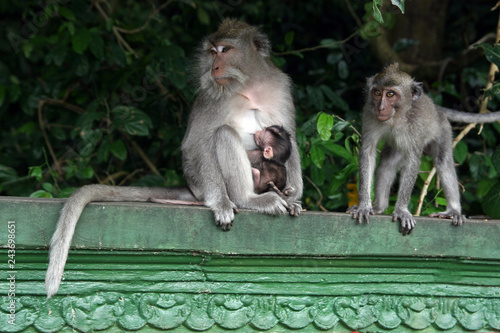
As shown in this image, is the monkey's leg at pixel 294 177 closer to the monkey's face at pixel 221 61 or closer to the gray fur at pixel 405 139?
the gray fur at pixel 405 139

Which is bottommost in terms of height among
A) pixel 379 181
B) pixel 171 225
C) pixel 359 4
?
pixel 171 225

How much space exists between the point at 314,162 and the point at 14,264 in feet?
5.78

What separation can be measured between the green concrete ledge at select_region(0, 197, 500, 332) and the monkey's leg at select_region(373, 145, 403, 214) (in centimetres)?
79

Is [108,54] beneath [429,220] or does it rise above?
above

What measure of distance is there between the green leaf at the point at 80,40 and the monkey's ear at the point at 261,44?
4.29 feet

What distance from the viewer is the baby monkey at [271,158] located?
3055 millimetres

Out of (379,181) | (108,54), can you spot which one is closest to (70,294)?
(379,181)

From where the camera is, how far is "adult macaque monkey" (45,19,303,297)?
2.92 meters

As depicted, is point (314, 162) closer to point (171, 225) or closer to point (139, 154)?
point (171, 225)

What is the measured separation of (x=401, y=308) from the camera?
2701 mm

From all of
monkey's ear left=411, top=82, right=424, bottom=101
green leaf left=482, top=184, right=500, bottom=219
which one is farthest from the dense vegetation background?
monkey's ear left=411, top=82, right=424, bottom=101

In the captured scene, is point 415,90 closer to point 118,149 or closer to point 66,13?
point 118,149

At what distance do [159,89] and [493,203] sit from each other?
248 centimetres

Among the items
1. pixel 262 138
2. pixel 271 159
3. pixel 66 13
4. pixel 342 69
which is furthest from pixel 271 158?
pixel 66 13
